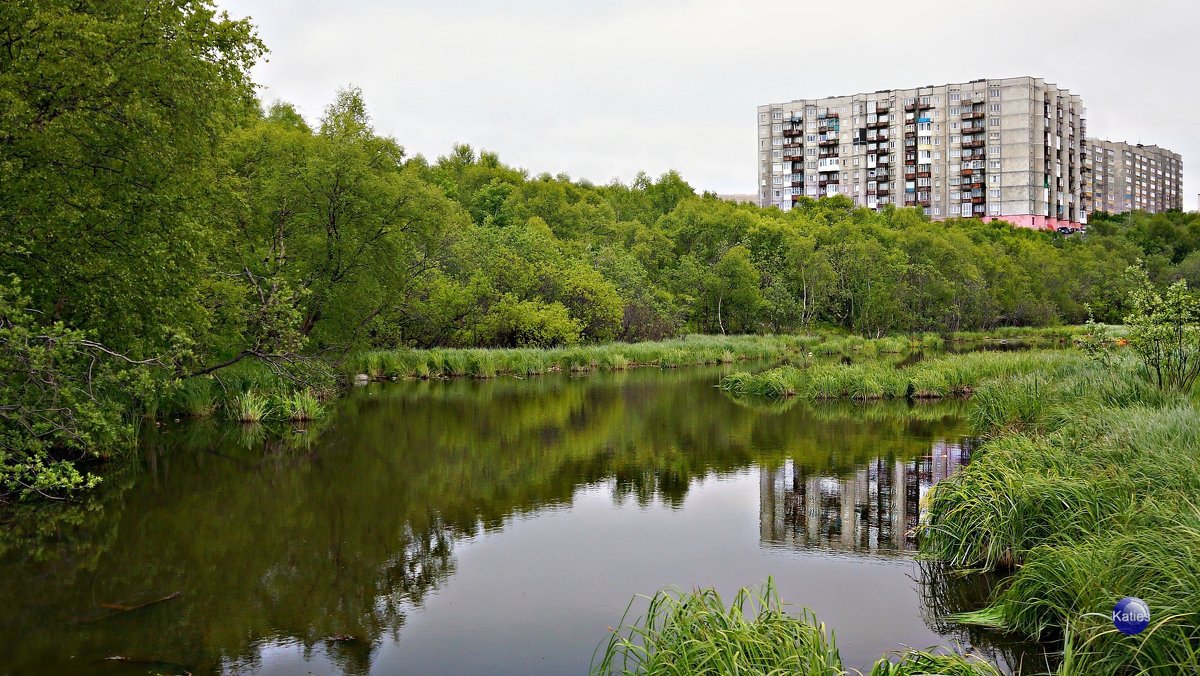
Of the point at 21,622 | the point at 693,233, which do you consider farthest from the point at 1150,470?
the point at 693,233

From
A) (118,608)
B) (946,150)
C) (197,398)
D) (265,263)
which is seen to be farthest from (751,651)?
(946,150)

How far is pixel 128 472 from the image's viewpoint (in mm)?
16625

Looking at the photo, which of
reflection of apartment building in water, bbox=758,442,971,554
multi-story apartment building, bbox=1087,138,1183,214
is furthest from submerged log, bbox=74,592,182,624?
multi-story apartment building, bbox=1087,138,1183,214

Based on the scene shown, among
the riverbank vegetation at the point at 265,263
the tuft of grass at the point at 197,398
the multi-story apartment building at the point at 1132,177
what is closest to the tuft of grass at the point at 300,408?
the riverbank vegetation at the point at 265,263

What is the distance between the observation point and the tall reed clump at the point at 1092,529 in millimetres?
6070

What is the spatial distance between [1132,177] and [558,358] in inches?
5906

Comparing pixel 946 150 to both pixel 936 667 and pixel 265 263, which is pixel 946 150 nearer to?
pixel 265 263

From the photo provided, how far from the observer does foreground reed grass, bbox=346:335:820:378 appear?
3756cm

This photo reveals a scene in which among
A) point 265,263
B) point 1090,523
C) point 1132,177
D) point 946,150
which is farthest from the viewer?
point 1132,177

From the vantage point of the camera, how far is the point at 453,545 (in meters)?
11.9

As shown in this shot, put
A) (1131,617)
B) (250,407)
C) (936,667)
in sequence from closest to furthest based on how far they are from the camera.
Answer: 1. (1131,617)
2. (936,667)
3. (250,407)

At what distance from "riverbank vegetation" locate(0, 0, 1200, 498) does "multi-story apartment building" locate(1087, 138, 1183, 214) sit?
245 ft

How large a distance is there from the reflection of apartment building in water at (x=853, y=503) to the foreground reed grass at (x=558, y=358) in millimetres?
21140

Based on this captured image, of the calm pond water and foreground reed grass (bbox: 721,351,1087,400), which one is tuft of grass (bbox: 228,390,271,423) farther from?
foreground reed grass (bbox: 721,351,1087,400)
